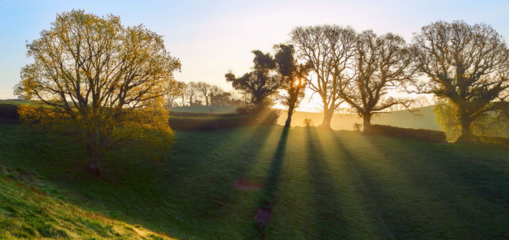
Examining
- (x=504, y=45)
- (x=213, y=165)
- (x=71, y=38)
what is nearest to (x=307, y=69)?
(x=504, y=45)

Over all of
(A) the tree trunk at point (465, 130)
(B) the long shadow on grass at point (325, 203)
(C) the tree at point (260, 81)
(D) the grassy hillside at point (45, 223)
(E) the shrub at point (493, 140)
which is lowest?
(B) the long shadow on grass at point (325, 203)

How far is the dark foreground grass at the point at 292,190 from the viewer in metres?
21.7

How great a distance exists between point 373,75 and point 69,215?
53174mm

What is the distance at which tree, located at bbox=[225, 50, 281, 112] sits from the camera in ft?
208

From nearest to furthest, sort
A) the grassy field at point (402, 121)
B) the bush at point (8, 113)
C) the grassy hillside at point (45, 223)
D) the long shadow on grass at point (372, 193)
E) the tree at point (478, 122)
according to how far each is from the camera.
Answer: the grassy hillside at point (45, 223) → the long shadow on grass at point (372, 193) → the bush at point (8, 113) → the tree at point (478, 122) → the grassy field at point (402, 121)

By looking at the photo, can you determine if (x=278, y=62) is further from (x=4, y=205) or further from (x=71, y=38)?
(x=4, y=205)

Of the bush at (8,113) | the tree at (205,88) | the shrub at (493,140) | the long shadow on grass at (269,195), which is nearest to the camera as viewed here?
the long shadow on grass at (269,195)

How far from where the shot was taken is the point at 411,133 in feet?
165

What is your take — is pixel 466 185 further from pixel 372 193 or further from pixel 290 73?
pixel 290 73

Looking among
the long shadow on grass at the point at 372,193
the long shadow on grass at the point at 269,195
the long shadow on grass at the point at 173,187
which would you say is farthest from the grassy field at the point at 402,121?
the long shadow on grass at the point at 173,187

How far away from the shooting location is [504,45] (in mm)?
44656

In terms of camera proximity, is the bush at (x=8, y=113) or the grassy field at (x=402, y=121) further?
the grassy field at (x=402, y=121)

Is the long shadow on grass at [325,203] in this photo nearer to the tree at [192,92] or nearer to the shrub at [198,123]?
the shrub at [198,123]

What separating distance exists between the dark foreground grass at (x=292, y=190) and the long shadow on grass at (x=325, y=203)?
0.10 meters
